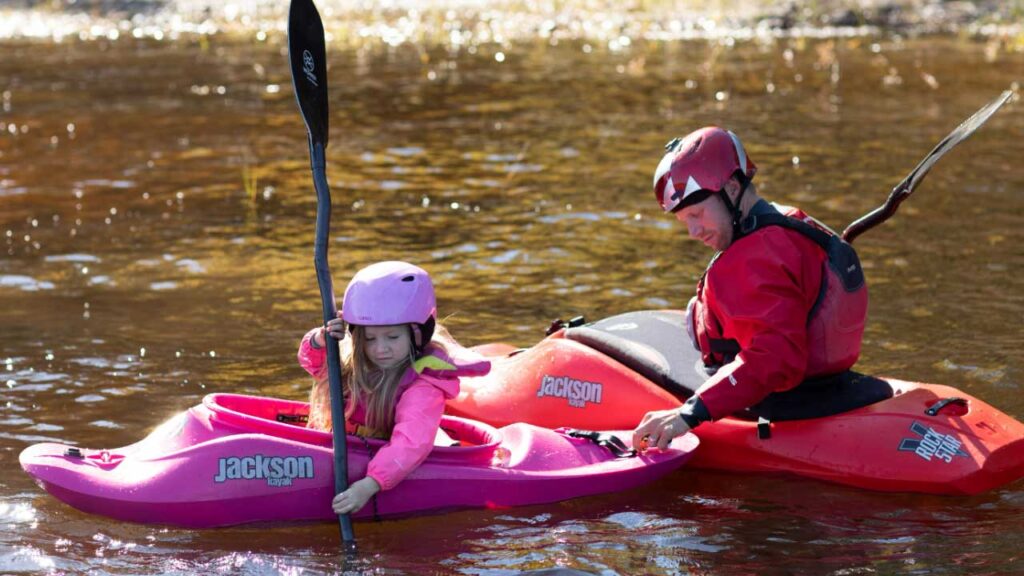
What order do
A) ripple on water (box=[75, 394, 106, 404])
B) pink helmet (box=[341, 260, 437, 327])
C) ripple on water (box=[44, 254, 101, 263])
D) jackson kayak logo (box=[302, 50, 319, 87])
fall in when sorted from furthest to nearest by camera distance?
ripple on water (box=[44, 254, 101, 263])
ripple on water (box=[75, 394, 106, 404])
jackson kayak logo (box=[302, 50, 319, 87])
pink helmet (box=[341, 260, 437, 327])

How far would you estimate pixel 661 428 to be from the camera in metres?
5.18

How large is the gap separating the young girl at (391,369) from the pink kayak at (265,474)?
126mm

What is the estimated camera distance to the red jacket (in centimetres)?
500

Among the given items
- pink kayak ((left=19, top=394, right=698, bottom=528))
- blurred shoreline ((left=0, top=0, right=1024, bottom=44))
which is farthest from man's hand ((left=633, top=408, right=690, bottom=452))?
blurred shoreline ((left=0, top=0, right=1024, bottom=44))

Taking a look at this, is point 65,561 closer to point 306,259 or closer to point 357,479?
point 357,479

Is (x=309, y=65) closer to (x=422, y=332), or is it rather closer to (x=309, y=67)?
(x=309, y=67)

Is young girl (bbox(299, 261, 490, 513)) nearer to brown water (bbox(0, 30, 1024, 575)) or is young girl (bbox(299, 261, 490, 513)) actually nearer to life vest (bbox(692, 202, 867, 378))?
brown water (bbox(0, 30, 1024, 575))

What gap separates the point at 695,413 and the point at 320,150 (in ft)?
5.43

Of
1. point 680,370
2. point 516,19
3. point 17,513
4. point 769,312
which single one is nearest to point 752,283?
point 769,312

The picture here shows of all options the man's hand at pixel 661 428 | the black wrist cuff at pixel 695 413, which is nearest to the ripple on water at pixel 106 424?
the man's hand at pixel 661 428

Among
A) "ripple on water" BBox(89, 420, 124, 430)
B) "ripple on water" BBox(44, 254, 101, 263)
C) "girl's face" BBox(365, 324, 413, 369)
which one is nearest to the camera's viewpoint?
"girl's face" BBox(365, 324, 413, 369)

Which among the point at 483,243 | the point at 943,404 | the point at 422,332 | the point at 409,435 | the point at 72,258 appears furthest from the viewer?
the point at 483,243

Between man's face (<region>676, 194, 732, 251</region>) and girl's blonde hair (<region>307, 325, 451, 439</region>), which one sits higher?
man's face (<region>676, 194, 732, 251</region>)

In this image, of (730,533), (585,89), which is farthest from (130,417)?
(585,89)
